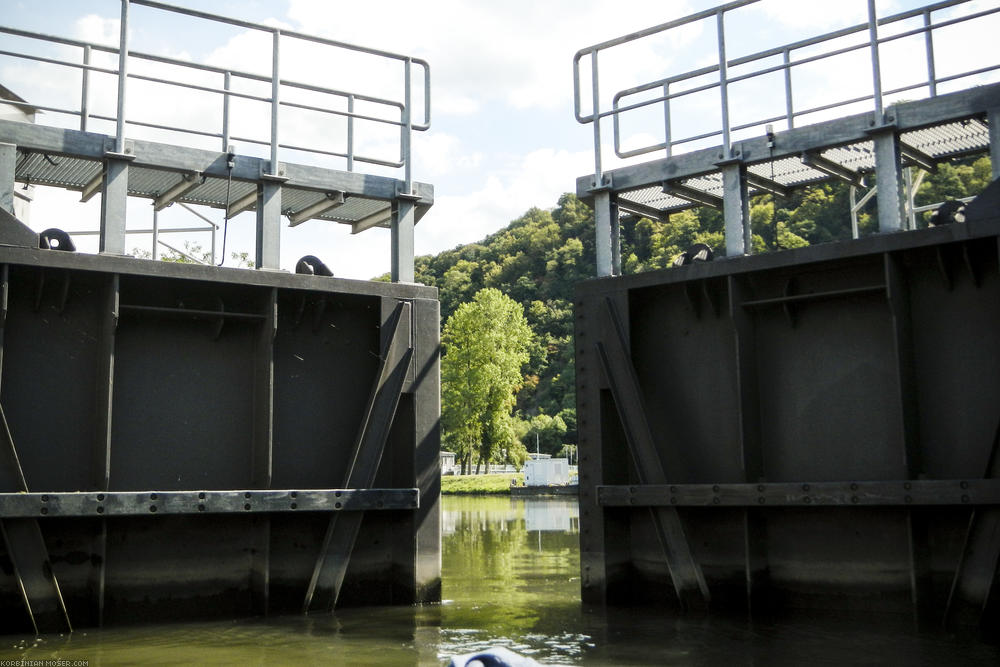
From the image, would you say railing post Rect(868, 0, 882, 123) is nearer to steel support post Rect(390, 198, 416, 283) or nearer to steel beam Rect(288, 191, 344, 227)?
steel support post Rect(390, 198, 416, 283)

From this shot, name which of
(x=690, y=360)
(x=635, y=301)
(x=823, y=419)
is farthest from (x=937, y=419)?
(x=635, y=301)

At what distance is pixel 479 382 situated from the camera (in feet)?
218

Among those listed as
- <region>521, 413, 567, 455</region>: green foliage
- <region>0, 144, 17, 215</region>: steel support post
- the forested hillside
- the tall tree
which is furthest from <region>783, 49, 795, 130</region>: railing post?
<region>521, 413, 567, 455</region>: green foliage

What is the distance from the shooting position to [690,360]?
11.1 meters

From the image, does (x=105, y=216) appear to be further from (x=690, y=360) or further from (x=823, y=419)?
(x=823, y=419)

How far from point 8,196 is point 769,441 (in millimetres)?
8487

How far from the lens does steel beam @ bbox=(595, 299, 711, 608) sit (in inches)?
411

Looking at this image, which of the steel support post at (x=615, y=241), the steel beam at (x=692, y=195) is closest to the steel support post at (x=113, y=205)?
the steel support post at (x=615, y=241)

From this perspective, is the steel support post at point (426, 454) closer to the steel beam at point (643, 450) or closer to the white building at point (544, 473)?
the steel beam at point (643, 450)

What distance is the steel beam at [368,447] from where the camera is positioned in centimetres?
1078

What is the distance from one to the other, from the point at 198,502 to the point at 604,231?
579 centimetres

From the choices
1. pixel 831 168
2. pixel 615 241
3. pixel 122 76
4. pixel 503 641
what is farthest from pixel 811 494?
pixel 122 76

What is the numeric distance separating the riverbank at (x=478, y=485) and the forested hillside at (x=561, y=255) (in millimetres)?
18134

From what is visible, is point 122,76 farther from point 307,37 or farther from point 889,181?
point 889,181
